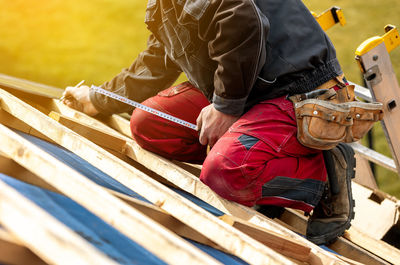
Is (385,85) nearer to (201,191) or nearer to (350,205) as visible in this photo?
(350,205)

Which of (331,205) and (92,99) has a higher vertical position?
(92,99)

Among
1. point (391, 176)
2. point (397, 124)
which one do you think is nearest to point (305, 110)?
point (397, 124)

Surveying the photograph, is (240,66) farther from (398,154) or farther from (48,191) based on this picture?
(398,154)

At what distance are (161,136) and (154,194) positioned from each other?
0.68m

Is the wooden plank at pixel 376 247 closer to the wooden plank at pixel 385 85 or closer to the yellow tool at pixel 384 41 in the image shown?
the wooden plank at pixel 385 85

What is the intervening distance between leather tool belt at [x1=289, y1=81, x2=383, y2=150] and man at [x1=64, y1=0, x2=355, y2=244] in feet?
0.12

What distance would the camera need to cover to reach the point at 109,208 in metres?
0.82

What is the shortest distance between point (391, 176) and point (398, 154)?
2.18m

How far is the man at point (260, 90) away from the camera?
4.82 feet

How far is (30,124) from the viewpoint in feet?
4.93

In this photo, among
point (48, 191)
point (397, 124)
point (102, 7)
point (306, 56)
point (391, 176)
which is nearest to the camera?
point (48, 191)

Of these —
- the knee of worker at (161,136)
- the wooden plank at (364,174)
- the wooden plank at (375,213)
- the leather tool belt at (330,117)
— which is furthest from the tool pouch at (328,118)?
the wooden plank at (364,174)

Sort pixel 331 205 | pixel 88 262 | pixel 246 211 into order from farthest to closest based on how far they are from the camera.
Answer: pixel 331 205
pixel 246 211
pixel 88 262

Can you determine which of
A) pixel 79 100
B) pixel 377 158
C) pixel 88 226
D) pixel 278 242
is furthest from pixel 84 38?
pixel 88 226
